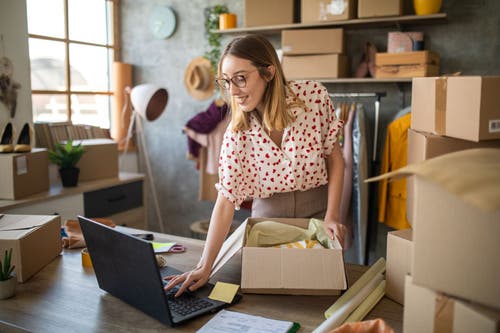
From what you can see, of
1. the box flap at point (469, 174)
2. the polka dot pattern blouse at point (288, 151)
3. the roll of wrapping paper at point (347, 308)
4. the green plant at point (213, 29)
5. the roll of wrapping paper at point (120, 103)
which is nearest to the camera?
the box flap at point (469, 174)

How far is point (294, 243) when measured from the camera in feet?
4.94

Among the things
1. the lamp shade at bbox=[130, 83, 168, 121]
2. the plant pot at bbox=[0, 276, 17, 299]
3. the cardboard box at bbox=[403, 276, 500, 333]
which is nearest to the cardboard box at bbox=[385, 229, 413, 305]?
the cardboard box at bbox=[403, 276, 500, 333]

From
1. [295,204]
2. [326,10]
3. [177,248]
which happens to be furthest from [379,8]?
[177,248]

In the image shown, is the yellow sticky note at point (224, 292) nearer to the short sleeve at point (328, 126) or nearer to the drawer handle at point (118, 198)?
the short sleeve at point (328, 126)

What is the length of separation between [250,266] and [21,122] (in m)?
2.61

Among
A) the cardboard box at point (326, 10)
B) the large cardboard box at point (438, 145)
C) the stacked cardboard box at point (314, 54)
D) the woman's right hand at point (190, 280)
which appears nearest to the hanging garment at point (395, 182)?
the stacked cardboard box at point (314, 54)

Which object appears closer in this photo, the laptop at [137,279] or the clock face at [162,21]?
the laptop at [137,279]

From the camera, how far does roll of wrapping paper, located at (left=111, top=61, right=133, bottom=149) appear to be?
176 inches

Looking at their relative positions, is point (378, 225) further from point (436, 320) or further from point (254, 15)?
point (436, 320)

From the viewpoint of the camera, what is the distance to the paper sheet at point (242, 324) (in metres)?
1.16

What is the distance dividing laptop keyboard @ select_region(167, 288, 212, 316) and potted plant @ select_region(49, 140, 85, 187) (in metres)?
2.14

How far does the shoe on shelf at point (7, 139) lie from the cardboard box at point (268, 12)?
5.93 feet

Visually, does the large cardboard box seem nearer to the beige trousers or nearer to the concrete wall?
the beige trousers

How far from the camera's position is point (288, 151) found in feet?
6.07
